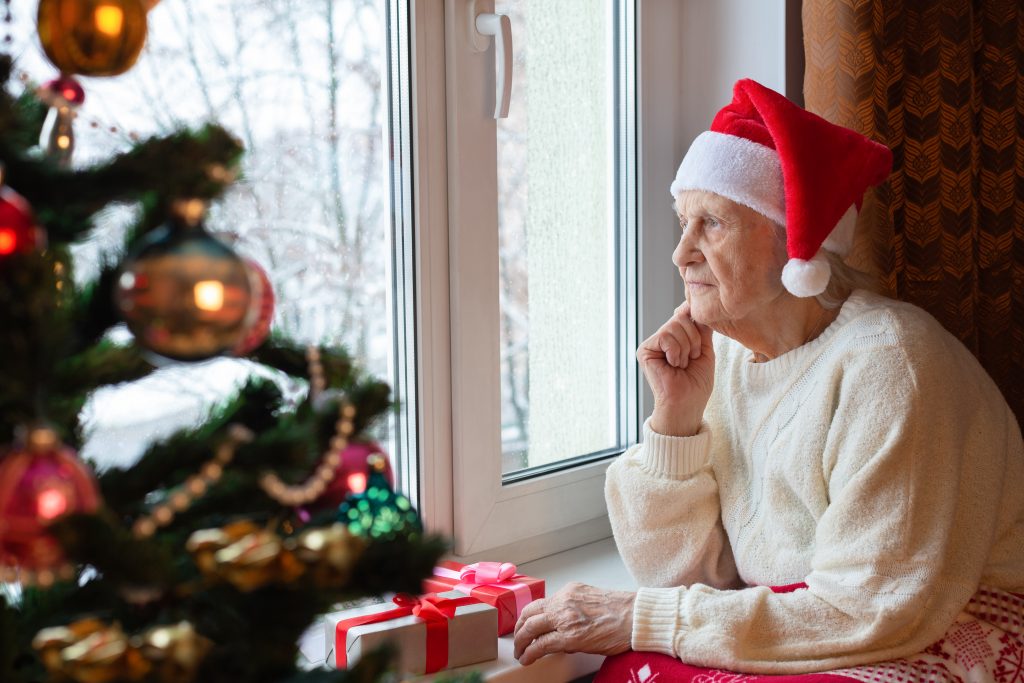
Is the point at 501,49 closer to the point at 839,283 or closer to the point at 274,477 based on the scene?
the point at 839,283

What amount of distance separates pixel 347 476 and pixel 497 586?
845 millimetres

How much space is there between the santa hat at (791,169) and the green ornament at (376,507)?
29.6 inches

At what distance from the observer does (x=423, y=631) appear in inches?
53.2

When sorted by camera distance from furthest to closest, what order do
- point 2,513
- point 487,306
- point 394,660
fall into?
point 487,306
point 394,660
point 2,513

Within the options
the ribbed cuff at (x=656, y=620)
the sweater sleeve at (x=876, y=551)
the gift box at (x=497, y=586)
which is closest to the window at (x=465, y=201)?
the gift box at (x=497, y=586)

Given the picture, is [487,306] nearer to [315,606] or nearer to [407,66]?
[407,66]

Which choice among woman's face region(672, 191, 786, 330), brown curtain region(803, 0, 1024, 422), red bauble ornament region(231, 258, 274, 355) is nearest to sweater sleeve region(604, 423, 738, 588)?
woman's face region(672, 191, 786, 330)

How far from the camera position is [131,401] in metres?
1.30

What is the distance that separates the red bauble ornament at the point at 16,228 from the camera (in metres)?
0.54

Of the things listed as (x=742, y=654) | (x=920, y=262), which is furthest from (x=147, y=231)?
(x=920, y=262)

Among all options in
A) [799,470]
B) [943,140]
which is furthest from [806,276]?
[943,140]

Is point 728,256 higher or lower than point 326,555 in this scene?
higher

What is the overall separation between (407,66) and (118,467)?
107 cm

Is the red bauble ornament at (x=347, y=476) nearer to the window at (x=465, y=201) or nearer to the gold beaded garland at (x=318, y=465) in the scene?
the gold beaded garland at (x=318, y=465)
